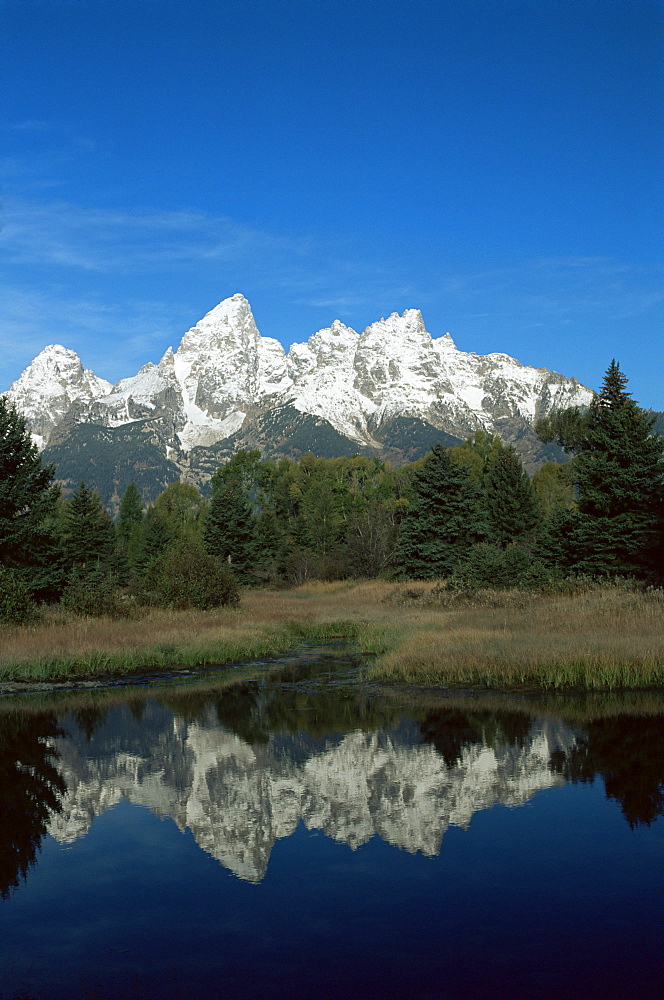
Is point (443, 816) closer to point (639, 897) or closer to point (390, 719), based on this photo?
point (639, 897)

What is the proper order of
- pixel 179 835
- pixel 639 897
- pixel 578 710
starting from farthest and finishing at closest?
pixel 578 710
pixel 179 835
pixel 639 897

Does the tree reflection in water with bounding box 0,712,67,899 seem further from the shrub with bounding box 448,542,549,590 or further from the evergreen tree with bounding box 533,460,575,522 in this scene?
the evergreen tree with bounding box 533,460,575,522

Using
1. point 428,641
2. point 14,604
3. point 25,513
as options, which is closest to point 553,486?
point 25,513

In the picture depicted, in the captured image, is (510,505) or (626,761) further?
(510,505)

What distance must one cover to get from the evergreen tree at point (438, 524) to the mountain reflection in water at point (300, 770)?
46701 millimetres

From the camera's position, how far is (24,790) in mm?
14062

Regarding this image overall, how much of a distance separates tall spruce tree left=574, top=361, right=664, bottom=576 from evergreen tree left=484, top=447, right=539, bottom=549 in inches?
1238

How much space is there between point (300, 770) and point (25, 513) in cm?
3340

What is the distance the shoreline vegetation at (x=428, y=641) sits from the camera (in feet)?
73.7

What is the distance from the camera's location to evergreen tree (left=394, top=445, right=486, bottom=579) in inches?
2660

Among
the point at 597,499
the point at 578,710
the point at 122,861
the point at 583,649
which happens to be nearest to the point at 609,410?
the point at 597,499

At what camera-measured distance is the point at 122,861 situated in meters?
11.1

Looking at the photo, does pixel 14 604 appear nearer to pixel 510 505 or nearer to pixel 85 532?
pixel 85 532

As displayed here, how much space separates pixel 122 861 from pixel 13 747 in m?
7.46
